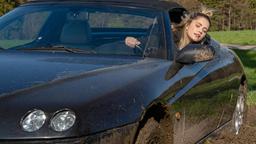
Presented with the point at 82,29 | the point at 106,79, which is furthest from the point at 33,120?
the point at 82,29

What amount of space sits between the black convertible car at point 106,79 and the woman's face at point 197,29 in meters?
0.24

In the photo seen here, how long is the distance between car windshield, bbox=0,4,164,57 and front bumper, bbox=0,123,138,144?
4.46ft

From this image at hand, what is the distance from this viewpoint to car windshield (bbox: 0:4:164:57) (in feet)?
16.8

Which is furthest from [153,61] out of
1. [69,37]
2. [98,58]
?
[69,37]

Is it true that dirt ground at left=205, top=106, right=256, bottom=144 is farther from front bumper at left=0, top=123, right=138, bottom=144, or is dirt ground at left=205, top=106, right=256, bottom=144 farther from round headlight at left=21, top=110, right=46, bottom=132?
round headlight at left=21, top=110, right=46, bottom=132

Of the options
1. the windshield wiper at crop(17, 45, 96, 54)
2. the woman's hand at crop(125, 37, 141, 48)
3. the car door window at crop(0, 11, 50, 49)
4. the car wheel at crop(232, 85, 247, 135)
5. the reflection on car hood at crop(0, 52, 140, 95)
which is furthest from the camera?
the car wheel at crop(232, 85, 247, 135)

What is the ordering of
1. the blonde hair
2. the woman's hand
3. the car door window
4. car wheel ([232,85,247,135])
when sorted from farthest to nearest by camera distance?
car wheel ([232,85,247,135]) < the blonde hair < the car door window < the woman's hand

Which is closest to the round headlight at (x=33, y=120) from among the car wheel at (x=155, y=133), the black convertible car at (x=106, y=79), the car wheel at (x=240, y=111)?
the black convertible car at (x=106, y=79)

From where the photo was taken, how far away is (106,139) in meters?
3.49

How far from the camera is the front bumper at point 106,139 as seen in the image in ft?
10.8

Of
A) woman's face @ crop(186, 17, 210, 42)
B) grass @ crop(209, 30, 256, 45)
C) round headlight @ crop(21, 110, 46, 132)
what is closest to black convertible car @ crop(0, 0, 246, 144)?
round headlight @ crop(21, 110, 46, 132)

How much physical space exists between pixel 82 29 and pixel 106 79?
1.58 metres

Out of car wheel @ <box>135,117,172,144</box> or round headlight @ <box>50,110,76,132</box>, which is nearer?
round headlight @ <box>50,110,76,132</box>

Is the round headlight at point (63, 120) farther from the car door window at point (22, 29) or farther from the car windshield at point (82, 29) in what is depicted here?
the car door window at point (22, 29)
